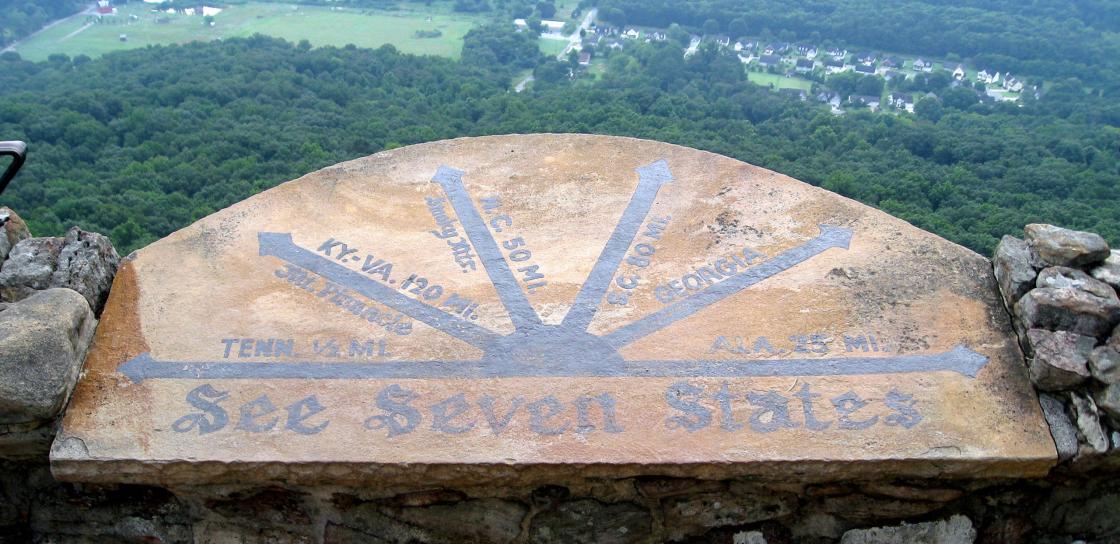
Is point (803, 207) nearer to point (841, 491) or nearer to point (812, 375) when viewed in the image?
Answer: point (812, 375)

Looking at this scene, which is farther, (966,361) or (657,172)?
(657,172)

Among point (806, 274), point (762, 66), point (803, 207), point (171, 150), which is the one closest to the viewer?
point (806, 274)

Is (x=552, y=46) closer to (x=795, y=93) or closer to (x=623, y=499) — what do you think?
(x=795, y=93)

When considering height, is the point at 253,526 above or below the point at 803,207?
below

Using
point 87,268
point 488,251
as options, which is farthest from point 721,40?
point 87,268

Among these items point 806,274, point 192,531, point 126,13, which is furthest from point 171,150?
point 126,13

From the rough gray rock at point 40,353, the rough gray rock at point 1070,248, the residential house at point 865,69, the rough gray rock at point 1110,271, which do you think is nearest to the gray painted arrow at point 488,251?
the rough gray rock at point 40,353

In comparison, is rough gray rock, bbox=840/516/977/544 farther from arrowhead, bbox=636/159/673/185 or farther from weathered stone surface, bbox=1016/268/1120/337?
arrowhead, bbox=636/159/673/185
